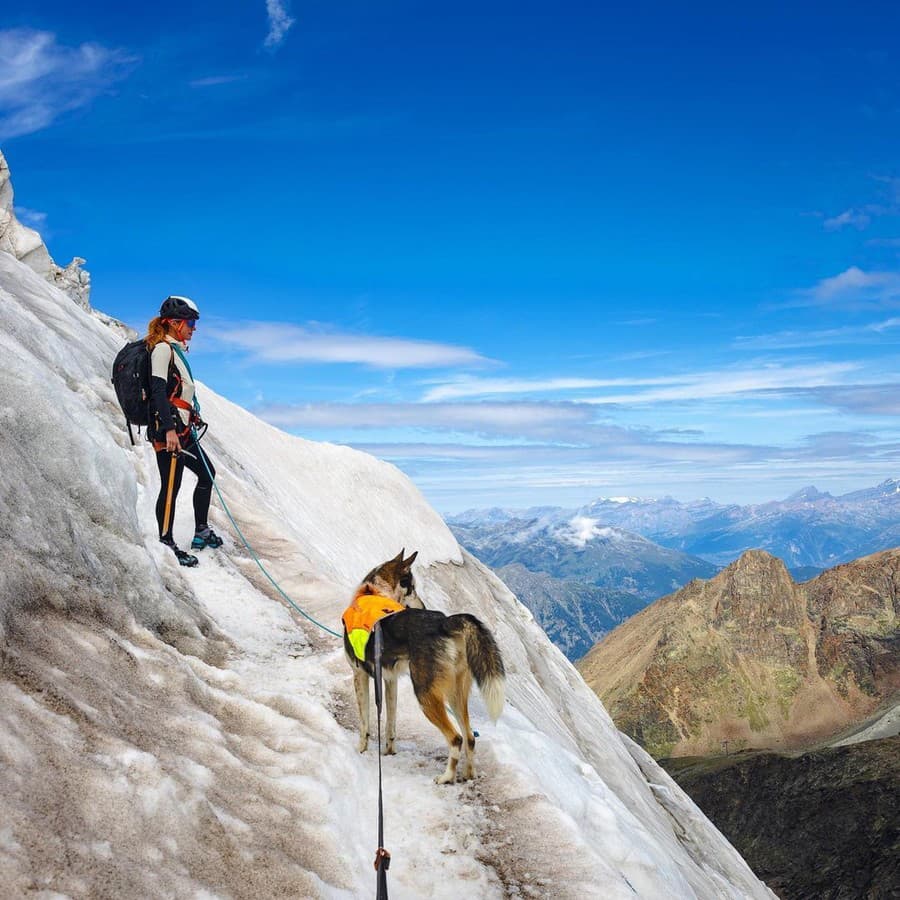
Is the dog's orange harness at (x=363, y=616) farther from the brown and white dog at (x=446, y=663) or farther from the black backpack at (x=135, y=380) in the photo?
the black backpack at (x=135, y=380)

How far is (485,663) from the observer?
8.74 metres

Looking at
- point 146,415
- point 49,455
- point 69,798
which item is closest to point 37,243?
point 146,415

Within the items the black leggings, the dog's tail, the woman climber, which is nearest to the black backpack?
the woman climber

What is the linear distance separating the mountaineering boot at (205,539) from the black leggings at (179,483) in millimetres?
126

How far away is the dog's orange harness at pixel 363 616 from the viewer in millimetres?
9180

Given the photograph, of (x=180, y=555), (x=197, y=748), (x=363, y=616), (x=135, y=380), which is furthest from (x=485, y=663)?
(x=135, y=380)

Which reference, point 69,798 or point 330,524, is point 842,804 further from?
point 69,798

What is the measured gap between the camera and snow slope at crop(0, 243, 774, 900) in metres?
5.72

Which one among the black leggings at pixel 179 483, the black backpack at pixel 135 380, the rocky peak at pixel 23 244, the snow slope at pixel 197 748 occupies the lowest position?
the snow slope at pixel 197 748

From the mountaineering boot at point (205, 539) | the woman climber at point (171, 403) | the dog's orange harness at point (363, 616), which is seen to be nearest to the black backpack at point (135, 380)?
the woman climber at point (171, 403)

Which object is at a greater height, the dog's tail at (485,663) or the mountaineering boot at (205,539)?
the mountaineering boot at (205,539)

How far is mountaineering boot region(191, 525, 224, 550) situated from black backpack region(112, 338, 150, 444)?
94.5 inches

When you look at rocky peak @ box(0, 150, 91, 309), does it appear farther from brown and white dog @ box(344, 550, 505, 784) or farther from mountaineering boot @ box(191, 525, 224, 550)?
brown and white dog @ box(344, 550, 505, 784)

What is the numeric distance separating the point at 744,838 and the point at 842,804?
66.6 ft
